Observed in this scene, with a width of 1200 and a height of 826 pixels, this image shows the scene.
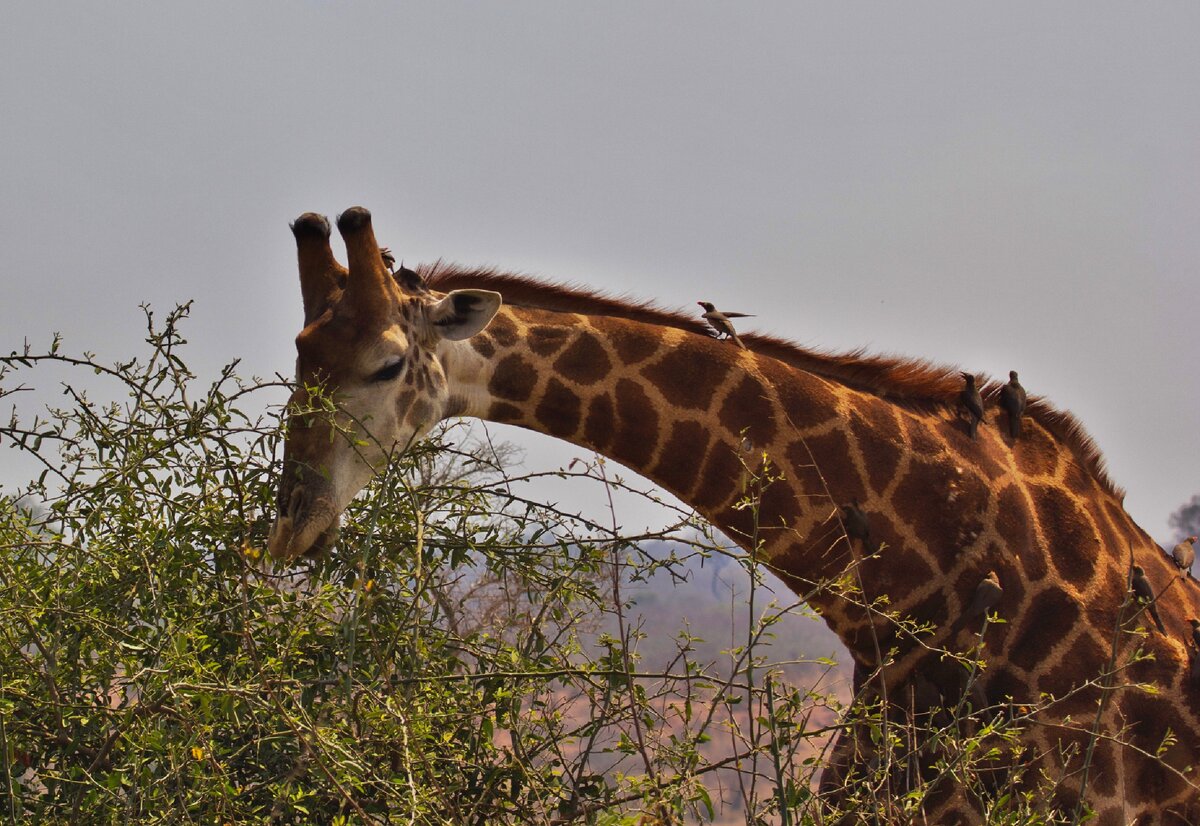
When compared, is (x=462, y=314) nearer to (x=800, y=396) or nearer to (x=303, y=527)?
(x=303, y=527)

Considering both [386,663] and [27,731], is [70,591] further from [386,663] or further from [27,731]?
[386,663]

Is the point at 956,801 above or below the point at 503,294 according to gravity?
below

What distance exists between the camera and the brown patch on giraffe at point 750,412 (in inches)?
207

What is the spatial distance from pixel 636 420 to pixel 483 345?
704mm

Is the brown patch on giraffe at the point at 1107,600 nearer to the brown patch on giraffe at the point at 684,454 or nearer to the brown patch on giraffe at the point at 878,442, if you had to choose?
the brown patch on giraffe at the point at 878,442

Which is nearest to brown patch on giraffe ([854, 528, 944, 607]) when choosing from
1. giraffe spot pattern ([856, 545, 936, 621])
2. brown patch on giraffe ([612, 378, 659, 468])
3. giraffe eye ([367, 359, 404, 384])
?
giraffe spot pattern ([856, 545, 936, 621])

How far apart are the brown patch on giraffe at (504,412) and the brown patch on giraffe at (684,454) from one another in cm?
62

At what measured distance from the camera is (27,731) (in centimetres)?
356

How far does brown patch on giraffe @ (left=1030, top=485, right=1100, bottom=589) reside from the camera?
5.30 meters

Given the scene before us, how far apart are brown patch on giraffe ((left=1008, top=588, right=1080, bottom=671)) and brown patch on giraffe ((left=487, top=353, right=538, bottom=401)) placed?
218 cm

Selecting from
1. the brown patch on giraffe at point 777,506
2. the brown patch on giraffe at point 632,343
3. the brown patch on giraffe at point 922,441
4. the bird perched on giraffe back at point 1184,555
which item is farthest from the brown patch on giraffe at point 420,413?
the bird perched on giraffe back at point 1184,555

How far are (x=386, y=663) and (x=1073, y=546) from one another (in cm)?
315

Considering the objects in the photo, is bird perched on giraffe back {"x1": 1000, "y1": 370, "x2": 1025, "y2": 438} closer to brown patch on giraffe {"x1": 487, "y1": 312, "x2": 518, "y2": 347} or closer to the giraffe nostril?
brown patch on giraffe {"x1": 487, "y1": 312, "x2": 518, "y2": 347}

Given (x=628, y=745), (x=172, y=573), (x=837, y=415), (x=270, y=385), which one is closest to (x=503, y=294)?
(x=837, y=415)
